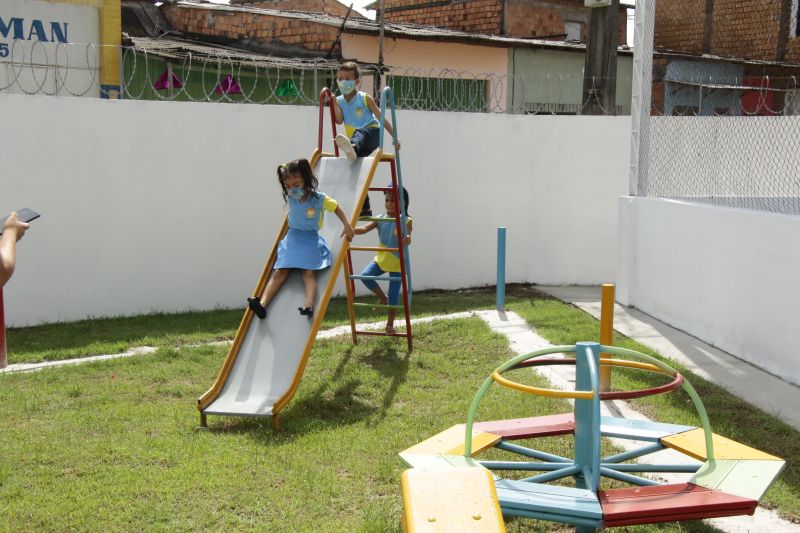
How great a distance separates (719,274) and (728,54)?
5.12 metres

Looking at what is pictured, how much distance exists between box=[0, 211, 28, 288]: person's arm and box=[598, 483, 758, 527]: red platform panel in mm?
2488

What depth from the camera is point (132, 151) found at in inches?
399

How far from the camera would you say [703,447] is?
14.8ft

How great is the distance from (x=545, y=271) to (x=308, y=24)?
8.70 meters

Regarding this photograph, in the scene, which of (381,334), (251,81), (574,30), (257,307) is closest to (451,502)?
(257,307)

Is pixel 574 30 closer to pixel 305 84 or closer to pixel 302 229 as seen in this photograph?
pixel 305 84

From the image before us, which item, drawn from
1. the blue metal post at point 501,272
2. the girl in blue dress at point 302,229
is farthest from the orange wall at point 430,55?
the girl in blue dress at point 302,229

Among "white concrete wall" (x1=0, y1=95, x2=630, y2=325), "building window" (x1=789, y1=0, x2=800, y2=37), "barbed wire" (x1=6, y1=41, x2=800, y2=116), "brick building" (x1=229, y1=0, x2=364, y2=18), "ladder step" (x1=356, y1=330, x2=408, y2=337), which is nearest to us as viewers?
"ladder step" (x1=356, y1=330, x2=408, y2=337)

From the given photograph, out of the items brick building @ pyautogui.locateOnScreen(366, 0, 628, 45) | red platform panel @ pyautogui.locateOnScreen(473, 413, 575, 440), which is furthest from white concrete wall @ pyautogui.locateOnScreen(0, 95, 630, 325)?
brick building @ pyautogui.locateOnScreen(366, 0, 628, 45)

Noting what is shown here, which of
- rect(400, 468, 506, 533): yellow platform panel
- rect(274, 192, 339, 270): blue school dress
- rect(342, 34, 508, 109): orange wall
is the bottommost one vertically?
rect(400, 468, 506, 533): yellow platform panel

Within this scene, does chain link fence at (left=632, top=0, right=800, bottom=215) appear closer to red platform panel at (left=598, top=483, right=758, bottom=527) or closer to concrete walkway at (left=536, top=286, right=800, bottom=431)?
concrete walkway at (left=536, top=286, right=800, bottom=431)

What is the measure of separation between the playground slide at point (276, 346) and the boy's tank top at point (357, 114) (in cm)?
80

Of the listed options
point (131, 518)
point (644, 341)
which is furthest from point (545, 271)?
point (131, 518)

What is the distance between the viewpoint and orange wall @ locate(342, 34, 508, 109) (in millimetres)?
18312
